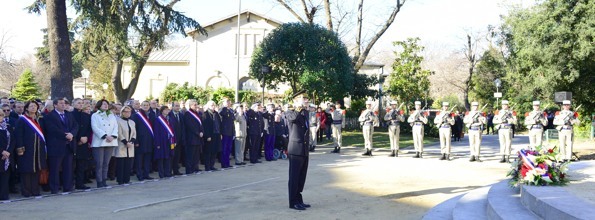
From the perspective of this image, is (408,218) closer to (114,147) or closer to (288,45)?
(114,147)

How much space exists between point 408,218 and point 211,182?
5307mm

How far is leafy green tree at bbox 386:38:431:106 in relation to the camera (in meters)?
35.8

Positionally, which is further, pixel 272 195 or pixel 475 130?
pixel 475 130

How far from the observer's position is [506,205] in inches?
301

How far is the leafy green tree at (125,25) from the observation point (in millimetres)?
19594

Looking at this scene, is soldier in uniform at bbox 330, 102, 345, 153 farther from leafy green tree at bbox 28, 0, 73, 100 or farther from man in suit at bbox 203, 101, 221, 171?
leafy green tree at bbox 28, 0, 73, 100

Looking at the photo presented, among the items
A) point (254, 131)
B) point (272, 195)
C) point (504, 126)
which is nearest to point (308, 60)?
point (254, 131)

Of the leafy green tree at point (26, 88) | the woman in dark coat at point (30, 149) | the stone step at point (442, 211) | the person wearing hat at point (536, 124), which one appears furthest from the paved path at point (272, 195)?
the leafy green tree at point (26, 88)

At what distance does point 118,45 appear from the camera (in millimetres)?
21422

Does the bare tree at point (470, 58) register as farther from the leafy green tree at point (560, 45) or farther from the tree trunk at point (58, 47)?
the tree trunk at point (58, 47)

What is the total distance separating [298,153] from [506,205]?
3.32 meters

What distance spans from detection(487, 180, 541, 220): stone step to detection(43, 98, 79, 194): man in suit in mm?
7662

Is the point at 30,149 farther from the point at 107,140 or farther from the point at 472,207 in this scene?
the point at 472,207

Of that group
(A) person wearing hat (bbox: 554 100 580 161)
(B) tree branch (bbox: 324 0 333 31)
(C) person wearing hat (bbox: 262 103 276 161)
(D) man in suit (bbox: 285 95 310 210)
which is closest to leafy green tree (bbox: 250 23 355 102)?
(B) tree branch (bbox: 324 0 333 31)
